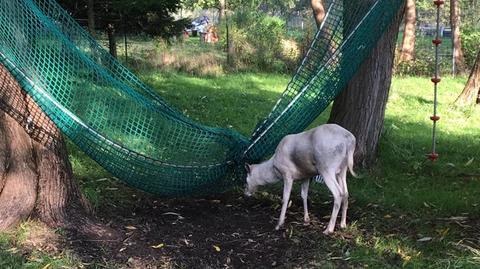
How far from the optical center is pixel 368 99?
18.9 ft

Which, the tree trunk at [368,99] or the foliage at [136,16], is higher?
the foliage at [136,16]

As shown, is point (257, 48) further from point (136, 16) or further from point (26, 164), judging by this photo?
point (26, 164)

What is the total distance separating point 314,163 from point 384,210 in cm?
98

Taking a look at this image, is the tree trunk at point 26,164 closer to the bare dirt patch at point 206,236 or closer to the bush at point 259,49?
the bare dirt patch at point 206,236

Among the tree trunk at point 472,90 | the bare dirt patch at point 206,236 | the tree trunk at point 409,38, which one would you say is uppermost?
the tree trunk at point 409,38

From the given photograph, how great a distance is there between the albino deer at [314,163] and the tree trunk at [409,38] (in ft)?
38.0

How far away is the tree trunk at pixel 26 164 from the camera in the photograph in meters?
4.12

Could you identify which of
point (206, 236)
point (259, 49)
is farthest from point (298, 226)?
point (259, 49)

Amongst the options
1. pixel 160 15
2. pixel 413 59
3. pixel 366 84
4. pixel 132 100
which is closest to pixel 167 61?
pixel 160 15

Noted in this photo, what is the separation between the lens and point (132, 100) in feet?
14.3

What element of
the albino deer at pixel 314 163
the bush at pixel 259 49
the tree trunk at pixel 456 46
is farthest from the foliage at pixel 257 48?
the albino deer at pixel 314 163

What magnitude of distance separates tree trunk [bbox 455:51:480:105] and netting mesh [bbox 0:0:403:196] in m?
5.45

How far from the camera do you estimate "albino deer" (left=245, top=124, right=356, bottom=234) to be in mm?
4297

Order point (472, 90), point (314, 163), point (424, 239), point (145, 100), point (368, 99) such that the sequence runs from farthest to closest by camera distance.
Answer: point (472, 90), point (368, 99), point (145, 100), point (314, 163), point (424, 239)
